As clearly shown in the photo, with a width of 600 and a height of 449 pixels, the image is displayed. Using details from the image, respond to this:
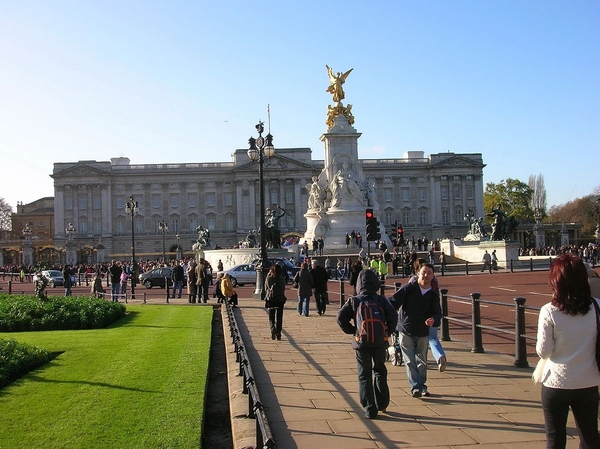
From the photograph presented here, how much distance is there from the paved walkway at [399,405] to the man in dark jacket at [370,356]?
0.20 meters

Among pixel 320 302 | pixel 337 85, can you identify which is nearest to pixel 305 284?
pixel 320 302

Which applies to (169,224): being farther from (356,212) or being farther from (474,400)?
(474,400)

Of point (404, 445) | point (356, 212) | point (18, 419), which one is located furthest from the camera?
point (356, 212)

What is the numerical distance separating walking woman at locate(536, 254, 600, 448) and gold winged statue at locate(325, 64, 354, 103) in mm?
60150

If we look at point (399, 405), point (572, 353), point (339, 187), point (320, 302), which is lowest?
point (399, 405)

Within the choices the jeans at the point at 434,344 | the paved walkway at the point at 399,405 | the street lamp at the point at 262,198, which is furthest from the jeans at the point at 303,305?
the jeans at the point at 434,344

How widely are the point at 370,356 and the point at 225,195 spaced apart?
381ft

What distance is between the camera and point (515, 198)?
126188mm

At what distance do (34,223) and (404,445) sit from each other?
144936 millimetres

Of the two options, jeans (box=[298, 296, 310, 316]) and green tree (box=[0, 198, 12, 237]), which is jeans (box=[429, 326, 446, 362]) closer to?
jeans (box=[298, 296, 310, 316])

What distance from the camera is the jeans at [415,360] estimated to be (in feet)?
29.4

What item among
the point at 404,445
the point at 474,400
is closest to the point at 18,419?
the point at 404,445

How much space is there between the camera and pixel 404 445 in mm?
6746

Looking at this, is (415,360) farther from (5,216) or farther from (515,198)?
(5,216)
